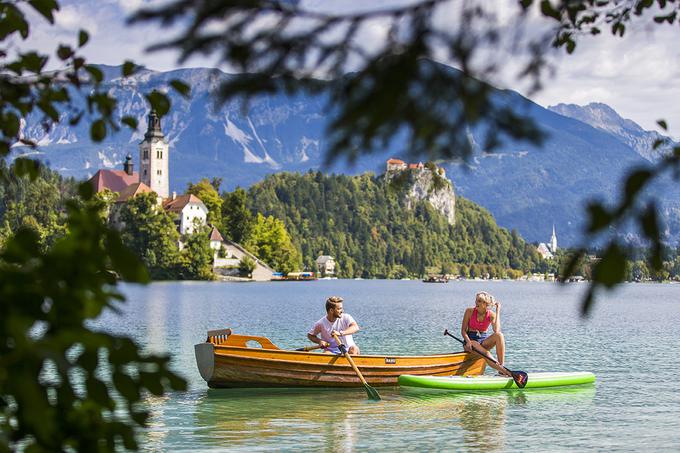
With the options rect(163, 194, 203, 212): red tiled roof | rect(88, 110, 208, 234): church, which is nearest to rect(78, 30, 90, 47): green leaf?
rect(163, 194, 203, 212): red tiled roof

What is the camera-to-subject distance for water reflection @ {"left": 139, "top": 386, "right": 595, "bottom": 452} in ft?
42.1

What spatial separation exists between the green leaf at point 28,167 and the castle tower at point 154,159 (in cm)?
15546

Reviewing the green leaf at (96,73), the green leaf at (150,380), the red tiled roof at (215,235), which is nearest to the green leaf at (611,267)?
the green leaf at (150,380)

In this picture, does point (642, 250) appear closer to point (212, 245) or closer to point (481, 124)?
point (481, 124)

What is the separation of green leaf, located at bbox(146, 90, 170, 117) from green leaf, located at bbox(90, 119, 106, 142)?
0.25m

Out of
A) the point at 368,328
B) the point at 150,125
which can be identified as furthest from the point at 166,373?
the point at 150,125

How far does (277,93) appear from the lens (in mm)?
3854

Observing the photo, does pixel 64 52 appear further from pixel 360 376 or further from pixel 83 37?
pixel 360 376

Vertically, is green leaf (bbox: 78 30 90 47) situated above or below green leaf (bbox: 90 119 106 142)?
above

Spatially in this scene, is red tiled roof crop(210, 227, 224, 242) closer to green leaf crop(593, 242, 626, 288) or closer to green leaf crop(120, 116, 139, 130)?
green leaf crop(120, 116, 139, 130)

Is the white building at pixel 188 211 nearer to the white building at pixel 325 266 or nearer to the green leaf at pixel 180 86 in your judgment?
the white building at pixel 325 266

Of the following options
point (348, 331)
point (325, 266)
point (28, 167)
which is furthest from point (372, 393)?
point (325, 266)

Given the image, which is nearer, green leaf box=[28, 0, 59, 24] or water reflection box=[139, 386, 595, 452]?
green leaf box=[28, 0, 59, 24]

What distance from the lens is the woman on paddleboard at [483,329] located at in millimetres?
17297
